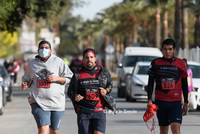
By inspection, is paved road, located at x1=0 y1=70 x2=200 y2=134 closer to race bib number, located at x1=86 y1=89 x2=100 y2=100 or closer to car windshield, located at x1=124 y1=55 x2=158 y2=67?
race bib number, located at x1=86 y1=89 x2=100 y2=100

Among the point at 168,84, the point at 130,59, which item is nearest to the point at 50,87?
the point at 168,84

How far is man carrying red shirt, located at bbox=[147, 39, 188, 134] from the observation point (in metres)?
7.00

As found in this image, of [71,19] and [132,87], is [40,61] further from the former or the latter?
[71,19]

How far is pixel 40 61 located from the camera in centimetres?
732

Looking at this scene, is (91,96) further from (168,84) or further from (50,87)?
(168,84)

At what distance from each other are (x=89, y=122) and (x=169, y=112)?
1.20 metres

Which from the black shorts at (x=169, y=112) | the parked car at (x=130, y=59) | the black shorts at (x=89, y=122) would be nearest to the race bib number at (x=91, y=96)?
the black shorts at (x=89, y=122)

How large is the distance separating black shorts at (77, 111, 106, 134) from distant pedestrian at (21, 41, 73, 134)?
68cm

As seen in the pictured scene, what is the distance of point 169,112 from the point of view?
7.02 m

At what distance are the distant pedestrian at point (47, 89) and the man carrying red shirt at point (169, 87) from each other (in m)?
1.33

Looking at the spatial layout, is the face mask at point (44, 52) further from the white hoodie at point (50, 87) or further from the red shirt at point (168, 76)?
the red shirt at point (168, 76)

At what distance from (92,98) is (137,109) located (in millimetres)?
8917

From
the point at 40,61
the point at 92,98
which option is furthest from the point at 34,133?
the point at 92,98

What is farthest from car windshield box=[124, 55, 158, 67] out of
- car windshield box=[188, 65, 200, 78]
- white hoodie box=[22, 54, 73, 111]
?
white hoodie box=[22, 54, 73, 111]
